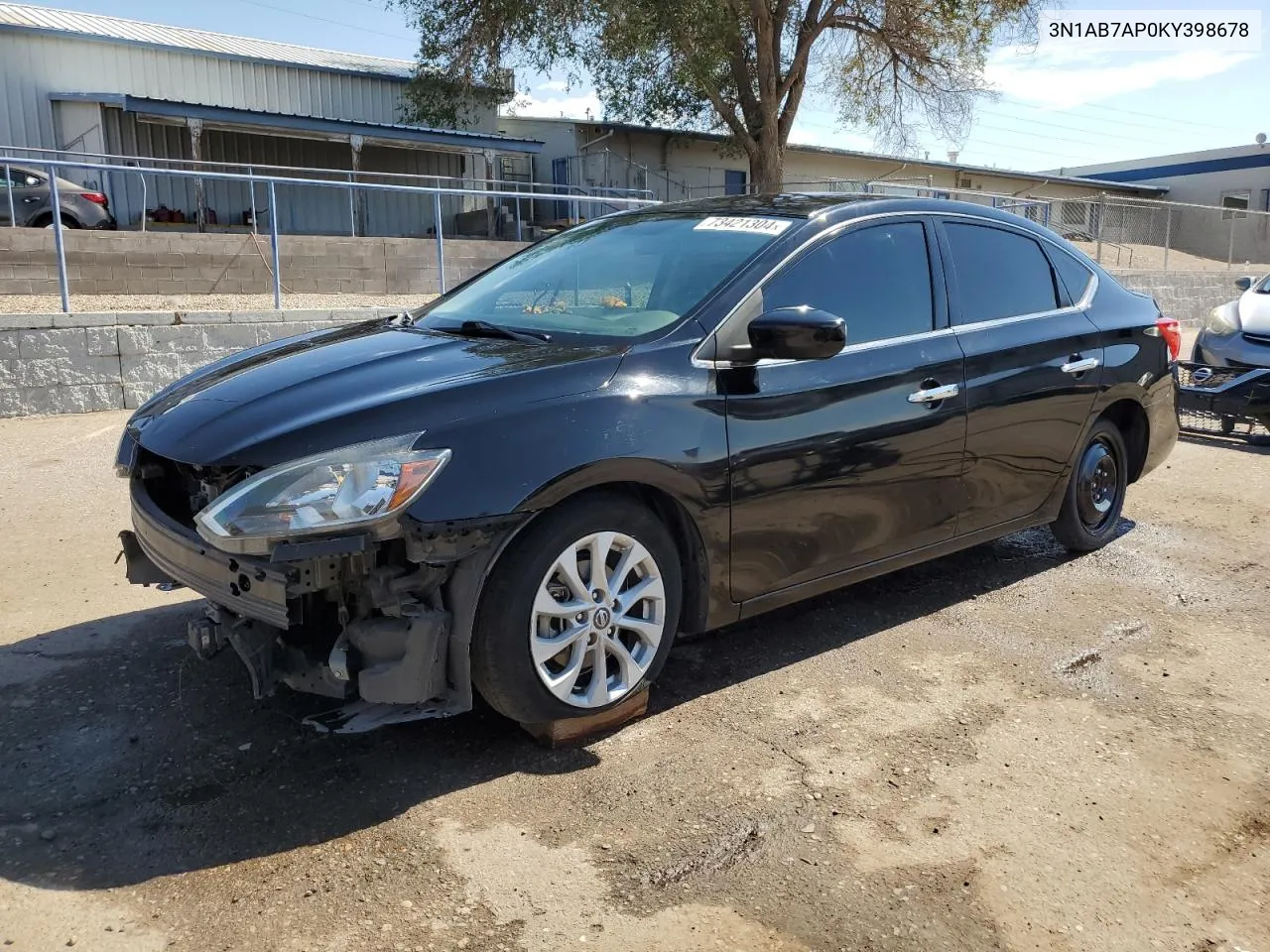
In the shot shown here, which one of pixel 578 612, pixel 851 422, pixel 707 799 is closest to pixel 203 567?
pixel 578 612

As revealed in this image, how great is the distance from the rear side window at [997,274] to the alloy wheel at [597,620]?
1975 mm

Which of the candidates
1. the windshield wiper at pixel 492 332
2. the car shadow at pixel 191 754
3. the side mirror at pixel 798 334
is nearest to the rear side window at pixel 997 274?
the side mirror at pixel 798 334

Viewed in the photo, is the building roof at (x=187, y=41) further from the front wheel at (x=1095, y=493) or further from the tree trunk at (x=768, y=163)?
the front wheel at (x=1095, y=493)

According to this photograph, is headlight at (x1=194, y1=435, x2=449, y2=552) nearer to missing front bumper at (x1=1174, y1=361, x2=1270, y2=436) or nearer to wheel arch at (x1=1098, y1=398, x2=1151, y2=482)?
wheel arch at (x1=1098, y1=398, x2=1151, y2=482)

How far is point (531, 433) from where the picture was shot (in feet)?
9.89

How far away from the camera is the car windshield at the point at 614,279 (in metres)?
3.71

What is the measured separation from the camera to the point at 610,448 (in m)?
3.13

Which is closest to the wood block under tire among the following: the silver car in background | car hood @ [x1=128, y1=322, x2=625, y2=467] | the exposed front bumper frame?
the exposed front bumper frame

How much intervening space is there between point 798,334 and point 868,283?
0.83 meters

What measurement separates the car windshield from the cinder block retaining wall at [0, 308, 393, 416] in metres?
5.40

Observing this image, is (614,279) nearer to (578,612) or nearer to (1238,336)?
(578,612)

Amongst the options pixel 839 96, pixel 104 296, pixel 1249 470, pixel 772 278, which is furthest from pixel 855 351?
pixel 839 96

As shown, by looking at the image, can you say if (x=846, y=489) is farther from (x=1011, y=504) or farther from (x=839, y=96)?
(x=839, y=96)

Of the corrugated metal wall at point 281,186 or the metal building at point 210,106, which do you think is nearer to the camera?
the corrugated metal wall at point 281,186
